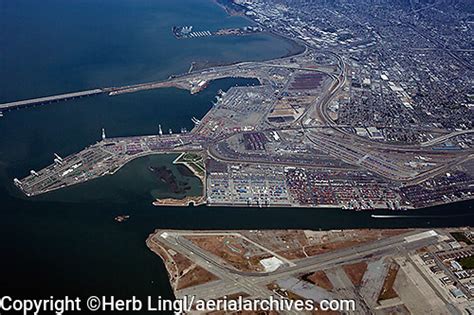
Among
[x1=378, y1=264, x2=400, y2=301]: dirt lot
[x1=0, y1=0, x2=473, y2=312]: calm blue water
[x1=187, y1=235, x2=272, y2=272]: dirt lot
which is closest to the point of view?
[x1=378, y1=264, x2=400, y2=301]: dirt lot

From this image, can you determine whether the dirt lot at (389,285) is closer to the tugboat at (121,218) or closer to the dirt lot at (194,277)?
the dirt lot at (194,277)

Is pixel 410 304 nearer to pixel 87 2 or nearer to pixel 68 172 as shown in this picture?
pixel 68 172

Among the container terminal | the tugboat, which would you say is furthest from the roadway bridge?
the tugboat

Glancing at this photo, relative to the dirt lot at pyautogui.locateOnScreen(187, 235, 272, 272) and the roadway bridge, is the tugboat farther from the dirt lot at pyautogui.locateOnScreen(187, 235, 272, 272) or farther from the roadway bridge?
the roadway bridge

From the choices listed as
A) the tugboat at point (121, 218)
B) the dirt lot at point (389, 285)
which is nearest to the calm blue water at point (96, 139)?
the tugboat at point (121, 218)

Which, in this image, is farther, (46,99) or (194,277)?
(46,99)

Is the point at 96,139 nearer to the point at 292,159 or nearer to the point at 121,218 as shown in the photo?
the point at 121,218

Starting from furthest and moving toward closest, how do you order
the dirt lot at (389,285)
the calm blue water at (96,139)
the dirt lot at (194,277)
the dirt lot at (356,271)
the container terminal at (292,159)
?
the container terminal at (292,159) < the calm blue water at (96,139) < the dirt lot at (356,271) < the dirt lot at (194,277) < the dirt lot at (389,285)

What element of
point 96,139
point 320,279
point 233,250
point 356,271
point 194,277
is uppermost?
point 96,139

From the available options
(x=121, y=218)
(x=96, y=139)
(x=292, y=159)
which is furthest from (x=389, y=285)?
(x=96, y=139)
